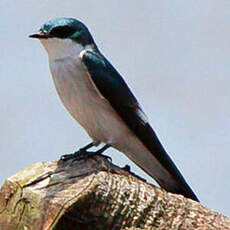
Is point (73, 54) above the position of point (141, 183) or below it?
above

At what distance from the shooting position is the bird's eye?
13.9ft

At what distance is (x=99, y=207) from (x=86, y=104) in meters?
1.69

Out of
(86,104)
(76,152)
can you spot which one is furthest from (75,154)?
(86,104)

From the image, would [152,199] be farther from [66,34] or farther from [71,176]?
[66,34]

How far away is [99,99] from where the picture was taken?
4.17m

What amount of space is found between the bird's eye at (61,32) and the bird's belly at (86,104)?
0.57 feet

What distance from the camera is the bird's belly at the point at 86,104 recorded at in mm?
4113

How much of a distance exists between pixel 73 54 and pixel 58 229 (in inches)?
75.2

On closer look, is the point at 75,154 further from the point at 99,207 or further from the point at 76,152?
the point at 99,207

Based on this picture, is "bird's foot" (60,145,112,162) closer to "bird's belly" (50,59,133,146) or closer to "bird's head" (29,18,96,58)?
"bird's belly" (50,59,133,146)

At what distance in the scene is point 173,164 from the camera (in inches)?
162

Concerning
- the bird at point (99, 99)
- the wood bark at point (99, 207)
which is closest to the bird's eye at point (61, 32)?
the bird at point (99, 99)

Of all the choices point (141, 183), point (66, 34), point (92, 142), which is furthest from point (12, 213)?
point (66, 34)

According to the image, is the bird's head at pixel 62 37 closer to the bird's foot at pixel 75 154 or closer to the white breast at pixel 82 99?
the white breast at pixel 82 99
